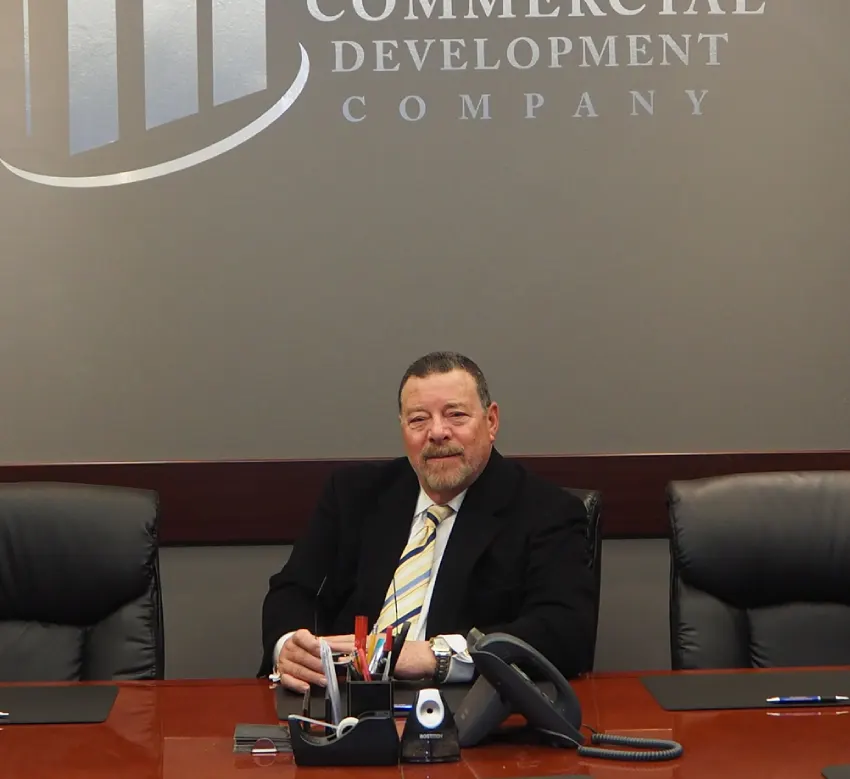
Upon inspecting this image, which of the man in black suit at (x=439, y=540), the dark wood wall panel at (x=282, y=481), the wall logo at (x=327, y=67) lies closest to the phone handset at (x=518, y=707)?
the man in black suit at (x=439, y=540)

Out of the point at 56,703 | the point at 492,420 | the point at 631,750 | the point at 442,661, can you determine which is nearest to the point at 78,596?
the point at 56,703

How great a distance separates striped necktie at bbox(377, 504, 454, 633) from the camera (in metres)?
2.69

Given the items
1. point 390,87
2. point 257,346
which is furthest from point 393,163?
point 257,346

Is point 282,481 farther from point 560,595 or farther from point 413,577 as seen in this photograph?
point 560,595

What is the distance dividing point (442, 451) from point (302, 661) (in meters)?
0.75

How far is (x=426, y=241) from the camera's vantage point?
3.36m

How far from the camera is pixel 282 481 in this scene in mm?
3344

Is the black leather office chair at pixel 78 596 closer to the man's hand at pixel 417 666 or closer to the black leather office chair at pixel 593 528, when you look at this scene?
the man's hand at pixel 417 666

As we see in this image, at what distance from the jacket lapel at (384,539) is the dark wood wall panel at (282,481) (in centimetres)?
50

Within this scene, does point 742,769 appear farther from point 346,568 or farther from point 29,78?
point 29,78

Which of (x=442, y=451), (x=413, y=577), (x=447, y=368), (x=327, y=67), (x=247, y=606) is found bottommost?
(x=247, y=606)

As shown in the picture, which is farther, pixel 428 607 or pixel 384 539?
pixel 384 539

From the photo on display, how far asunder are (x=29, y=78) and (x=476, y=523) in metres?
1.88

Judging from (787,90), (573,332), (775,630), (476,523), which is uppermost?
(787,90)
